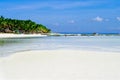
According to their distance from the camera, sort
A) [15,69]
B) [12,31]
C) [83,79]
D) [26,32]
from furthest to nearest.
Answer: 1. [26,32]
2. [12,31]
3. [15,69]
4. [83,79]

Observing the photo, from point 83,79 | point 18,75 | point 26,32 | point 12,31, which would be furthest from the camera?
point 26,32

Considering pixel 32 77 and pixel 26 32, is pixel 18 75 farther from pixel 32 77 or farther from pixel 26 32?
pixel 26 32

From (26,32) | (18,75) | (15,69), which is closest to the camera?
(18,75)

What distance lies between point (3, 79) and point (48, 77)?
126 centimetres

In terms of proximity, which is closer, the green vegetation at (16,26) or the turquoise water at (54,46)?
the turquoise water at (54,46)

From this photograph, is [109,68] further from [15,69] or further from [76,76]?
[15,69]

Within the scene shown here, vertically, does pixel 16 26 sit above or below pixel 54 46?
above

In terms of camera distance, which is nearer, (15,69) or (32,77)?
(32,77)

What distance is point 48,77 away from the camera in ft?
29.2

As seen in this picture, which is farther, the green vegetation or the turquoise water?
the green vegetation

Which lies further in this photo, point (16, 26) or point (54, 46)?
point (16, 26)

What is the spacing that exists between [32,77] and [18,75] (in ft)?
1.86

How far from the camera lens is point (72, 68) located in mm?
10562

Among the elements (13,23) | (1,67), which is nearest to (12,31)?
(13,23)
